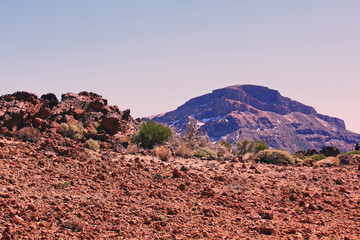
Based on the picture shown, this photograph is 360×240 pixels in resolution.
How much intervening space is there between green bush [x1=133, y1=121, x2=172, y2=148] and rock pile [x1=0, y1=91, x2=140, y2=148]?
1.14 m

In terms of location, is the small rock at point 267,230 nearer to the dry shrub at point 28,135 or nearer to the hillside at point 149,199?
the hillside at point 149,199

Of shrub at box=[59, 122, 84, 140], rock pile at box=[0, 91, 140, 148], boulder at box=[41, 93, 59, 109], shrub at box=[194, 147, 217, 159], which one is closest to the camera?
rock pile at box=[0, 91, 140, 148]

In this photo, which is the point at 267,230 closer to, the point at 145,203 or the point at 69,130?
the point at 145,203

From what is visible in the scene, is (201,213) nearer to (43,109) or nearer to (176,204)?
(176,204)

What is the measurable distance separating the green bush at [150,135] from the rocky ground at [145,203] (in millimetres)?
5731

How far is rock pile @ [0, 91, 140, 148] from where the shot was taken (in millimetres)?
15000

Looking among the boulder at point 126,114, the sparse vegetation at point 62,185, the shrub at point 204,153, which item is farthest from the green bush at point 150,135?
the sparse vegetation at point 62,185

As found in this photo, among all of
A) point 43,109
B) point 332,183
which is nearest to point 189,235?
point 332,183

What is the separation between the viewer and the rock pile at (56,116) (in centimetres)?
1500

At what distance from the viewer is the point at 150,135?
17828 millimetres

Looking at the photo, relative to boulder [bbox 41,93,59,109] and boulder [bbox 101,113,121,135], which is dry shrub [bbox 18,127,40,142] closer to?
boulder [bbox 101,113,121,135]

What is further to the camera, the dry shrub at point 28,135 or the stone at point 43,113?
the stone at point 43,113

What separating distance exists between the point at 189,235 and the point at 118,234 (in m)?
1.29

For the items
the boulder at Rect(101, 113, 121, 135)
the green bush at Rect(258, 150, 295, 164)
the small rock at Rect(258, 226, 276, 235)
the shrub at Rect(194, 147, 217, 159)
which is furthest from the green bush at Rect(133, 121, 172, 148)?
the small rock at Rect(258, 226, 276, 235)
